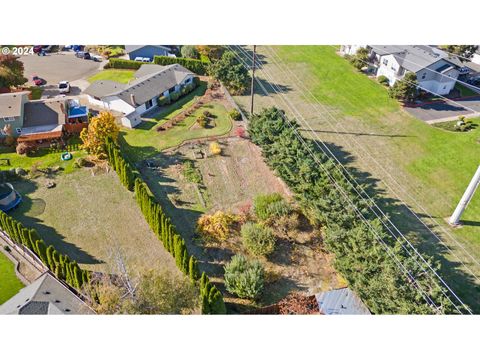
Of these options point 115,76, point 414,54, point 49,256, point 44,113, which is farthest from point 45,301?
point 414,54

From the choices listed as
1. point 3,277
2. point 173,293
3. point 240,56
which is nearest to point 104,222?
point 3,277

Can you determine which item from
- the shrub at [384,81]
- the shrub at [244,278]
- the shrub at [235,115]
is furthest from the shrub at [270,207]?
the shrub at [384,81]

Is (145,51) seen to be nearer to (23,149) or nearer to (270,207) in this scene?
(23,149)

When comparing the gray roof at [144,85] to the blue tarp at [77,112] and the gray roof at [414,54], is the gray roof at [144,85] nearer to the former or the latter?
the blue tarp at [77,112]

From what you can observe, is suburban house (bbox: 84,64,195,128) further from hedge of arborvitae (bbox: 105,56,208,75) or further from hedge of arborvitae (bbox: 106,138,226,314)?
hedge of arborvitae (bbox: 106,138,226,314)

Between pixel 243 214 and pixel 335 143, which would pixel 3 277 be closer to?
pixel 243 214

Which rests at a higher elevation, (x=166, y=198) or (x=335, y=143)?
(x=335, y=143)
